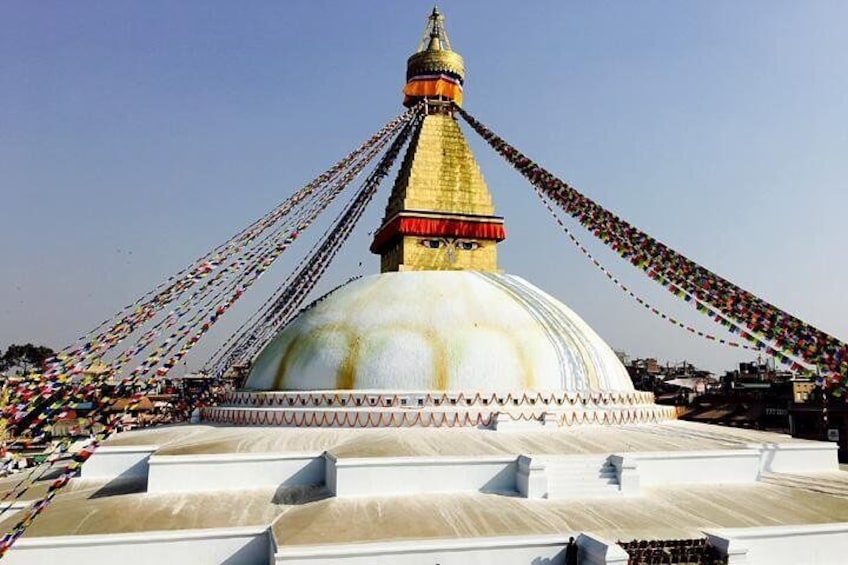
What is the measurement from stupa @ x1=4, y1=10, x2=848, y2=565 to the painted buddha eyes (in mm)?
45

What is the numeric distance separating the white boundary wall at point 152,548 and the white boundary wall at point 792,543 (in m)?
4.75

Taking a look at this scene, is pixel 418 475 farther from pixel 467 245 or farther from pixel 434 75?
pixel 434 75

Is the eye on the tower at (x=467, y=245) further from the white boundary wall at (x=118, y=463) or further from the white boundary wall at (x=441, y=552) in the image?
the white boundary wall at (x=441, y=552)

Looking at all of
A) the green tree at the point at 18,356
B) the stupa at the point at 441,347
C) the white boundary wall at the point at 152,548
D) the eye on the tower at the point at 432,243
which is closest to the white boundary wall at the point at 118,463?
the stupa at the point at 441,347

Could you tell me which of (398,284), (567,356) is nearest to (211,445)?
(398,284)

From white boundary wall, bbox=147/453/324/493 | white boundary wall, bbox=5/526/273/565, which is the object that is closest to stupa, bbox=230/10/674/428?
white boundary wall, bbox=147/453/324/493

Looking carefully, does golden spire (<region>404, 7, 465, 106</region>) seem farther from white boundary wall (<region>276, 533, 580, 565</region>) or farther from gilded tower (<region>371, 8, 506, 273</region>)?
white boundary wall (<region>276, 533, 580, 565</region>)

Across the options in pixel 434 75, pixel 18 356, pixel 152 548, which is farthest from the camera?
pixel 18 356

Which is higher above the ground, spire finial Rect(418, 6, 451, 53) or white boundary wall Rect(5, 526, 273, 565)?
spire finial Rect(418, 6, 451, 53)

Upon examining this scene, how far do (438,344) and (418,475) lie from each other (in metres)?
3.37

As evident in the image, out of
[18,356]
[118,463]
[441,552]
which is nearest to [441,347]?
[441,552]

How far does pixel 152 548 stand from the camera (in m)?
6.38

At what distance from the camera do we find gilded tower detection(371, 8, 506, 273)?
45.3 feet

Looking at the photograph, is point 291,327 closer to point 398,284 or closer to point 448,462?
point 398,284
